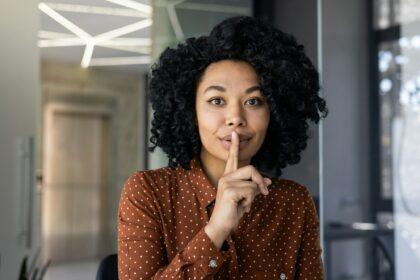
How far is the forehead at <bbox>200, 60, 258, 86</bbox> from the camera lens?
1.15 metres

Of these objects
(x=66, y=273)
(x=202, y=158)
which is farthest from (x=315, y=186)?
(x=66, y=273)

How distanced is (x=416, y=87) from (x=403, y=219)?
0.58 m

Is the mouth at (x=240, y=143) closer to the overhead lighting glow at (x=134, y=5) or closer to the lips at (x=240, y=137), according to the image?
the lips at (x=240, y=137)

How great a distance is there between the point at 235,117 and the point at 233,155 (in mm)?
72

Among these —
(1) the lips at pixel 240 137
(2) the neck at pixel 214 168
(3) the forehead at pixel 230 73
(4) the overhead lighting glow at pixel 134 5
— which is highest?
(4) the overhead lighting glow at pixel 134 5

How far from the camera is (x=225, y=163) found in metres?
1.23

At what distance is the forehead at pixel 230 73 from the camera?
3.78 feet

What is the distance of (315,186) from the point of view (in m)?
2.96

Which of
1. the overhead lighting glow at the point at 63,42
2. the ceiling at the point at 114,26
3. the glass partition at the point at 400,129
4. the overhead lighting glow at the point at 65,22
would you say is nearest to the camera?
the glass partition at the point at 400,129

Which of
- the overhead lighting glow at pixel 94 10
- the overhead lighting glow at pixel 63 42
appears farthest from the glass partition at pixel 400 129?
the overhead lighting glow at pixel 63 42

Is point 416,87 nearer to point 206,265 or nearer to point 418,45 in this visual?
point 418,45

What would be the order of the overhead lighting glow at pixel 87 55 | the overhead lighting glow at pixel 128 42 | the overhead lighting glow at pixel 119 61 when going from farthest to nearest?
the overhead lighting glow at pixel 119 61 → the overhead lighting glow at pixel 87 55 → the overhead lighting glow at pixel 128 42

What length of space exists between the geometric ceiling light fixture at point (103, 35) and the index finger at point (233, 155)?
3.90m

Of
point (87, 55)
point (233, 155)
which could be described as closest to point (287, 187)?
point (233, 155)
